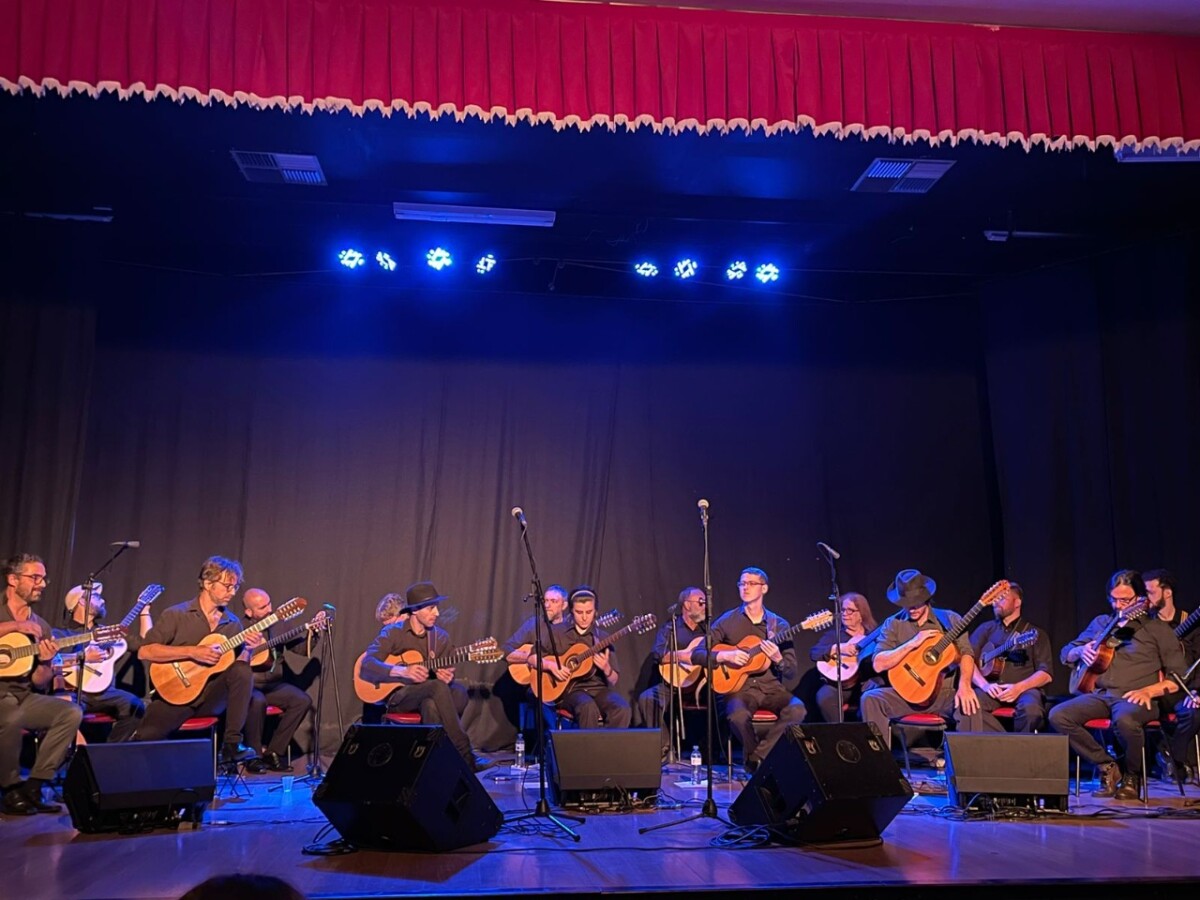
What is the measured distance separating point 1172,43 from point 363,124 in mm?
4796

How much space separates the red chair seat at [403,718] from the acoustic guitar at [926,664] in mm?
3645

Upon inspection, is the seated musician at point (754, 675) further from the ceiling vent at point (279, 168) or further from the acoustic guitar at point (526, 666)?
the ceiling vent at point (279, 168)

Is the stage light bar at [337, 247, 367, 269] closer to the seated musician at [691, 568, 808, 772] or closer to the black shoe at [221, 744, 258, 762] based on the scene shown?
the black shoe at [221, 744, 258, 762]

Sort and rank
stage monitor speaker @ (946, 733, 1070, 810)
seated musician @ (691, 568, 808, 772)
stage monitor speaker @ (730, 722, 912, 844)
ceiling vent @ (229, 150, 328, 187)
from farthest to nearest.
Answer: seated musician @ (691, 568, 808, 772) → ceiling vent @ (229, 150, 328, 187) → stage monitor speaker @ (946, 733, 1070, 810) → stage monitor speaker @ (730, 722, 912, 844)

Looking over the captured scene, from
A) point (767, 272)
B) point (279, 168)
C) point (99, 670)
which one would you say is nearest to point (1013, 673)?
point (767, 272)

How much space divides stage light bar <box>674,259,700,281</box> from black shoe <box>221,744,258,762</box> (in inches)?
211

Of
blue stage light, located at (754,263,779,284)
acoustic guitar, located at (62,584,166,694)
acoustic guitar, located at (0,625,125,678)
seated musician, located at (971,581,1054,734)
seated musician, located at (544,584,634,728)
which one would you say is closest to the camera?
acoustic guitar, located at (0,625,125,678)

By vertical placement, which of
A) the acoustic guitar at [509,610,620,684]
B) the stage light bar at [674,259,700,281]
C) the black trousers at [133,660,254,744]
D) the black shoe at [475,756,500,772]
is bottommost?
the black shoe at [475,756,500,772]

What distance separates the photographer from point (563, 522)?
984cm

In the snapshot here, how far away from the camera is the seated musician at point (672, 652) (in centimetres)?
857

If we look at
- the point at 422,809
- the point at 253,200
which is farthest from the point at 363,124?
the point at 422,809

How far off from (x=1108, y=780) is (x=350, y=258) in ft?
23.6

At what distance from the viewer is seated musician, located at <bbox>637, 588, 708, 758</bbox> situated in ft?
28.1

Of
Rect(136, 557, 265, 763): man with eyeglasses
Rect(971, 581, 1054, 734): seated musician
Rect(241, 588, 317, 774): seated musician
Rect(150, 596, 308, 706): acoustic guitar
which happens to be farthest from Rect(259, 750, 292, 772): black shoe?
Rect(971, 581, 1054, 734): seated musician
